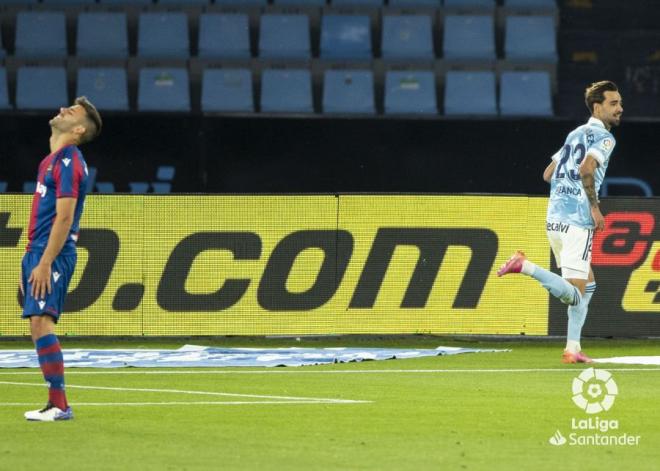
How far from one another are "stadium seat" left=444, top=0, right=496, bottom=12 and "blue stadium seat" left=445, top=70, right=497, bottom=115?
1.31 m

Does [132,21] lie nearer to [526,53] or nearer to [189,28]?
[189,28]

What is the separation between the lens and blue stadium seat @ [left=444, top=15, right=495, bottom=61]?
2200 centimetres

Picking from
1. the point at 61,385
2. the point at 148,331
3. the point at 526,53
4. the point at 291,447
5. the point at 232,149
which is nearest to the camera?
the point at 291,447

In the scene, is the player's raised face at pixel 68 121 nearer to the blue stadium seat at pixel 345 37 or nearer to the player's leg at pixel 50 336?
the player's leg at pixel 50 336

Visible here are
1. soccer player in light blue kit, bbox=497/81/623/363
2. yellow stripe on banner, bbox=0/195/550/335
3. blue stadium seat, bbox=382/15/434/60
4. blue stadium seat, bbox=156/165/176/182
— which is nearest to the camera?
soccer player in light blue kit, bbox=497/81/623/363

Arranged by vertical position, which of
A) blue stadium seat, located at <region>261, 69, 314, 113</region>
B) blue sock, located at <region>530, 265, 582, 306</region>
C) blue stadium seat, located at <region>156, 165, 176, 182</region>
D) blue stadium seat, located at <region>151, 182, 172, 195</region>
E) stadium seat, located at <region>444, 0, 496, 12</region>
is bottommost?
blue stadium seat, located at <region>151, 182, 172, 195</region>

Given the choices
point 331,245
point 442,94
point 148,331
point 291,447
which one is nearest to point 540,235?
point 331,245

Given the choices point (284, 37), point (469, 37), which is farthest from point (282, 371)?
point (469, 37)

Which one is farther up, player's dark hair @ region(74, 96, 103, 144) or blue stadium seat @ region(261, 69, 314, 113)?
player's dark hair @ region(74, 96, 103, 144)

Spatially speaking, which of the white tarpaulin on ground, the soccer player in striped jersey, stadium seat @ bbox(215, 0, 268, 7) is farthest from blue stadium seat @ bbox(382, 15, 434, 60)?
the soccer player in striped jersey

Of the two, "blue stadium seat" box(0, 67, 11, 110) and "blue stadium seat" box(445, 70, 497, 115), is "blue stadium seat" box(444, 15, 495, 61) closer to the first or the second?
"blue stadium seat" box(445, 70, 497, 115)

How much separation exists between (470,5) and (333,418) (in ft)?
48.5

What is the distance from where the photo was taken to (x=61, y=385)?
8.34 meters

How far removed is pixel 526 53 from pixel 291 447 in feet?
51.0
